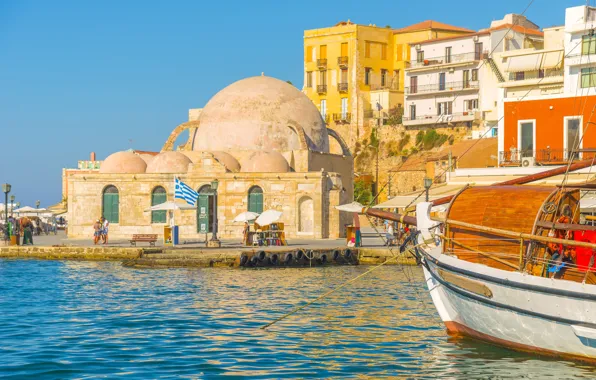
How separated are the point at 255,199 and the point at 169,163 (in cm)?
513

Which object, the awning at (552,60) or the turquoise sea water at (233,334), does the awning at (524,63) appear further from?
the turquoise sea water at (233,334)

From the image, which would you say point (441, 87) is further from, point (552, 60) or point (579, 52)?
point (579, 52)

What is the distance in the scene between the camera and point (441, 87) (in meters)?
69.2

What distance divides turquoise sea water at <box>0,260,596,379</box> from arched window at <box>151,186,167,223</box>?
53.4 ft

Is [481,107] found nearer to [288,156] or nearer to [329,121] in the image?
[329,121]

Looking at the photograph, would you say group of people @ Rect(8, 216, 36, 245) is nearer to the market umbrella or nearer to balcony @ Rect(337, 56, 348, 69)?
the market umbrella

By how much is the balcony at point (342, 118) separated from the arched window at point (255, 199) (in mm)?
31985

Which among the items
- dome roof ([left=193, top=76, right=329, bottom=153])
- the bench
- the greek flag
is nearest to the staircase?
dome roof ([left=193, top=76, right=329, bottom=153])

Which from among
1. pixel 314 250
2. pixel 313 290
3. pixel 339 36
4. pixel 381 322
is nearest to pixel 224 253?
pixel 314 250

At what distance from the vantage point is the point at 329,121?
75.9 metres

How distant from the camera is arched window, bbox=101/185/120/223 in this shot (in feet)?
149

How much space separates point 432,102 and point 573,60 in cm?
2945

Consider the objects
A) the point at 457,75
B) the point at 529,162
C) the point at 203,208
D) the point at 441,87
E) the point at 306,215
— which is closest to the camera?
the point at 529,162

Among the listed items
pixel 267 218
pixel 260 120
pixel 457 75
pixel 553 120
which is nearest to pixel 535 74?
pixel 457 75
